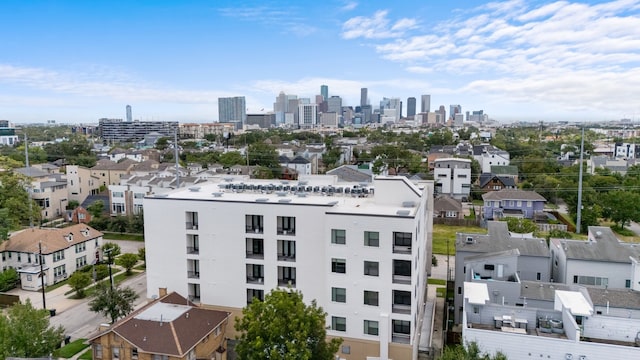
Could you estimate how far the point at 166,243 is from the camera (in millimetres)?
24641

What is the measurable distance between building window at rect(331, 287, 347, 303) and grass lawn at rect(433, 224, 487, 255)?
21919 mm

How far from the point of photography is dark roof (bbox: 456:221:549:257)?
27.2 metres

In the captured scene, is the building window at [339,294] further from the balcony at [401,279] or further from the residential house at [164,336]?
the residential house at [164,336]

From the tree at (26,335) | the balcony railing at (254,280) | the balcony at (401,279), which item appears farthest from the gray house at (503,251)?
the tree at (26,335)

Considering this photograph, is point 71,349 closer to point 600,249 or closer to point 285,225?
point 285,225

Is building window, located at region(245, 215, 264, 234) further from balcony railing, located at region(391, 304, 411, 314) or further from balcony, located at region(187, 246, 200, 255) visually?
balcony railing, located at region(391, 304, 411, 314)

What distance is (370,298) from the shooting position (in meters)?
21.6

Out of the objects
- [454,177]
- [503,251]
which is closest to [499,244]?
[503,251]

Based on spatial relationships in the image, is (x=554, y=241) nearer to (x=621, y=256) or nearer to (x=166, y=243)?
(x=621, y=256)

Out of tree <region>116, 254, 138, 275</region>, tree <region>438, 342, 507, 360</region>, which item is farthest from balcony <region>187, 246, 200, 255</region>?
tree <region>438, 342, 507, 360</region>

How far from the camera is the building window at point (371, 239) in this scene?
837 inches

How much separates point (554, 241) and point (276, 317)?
21674mm

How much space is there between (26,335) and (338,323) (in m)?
13.7

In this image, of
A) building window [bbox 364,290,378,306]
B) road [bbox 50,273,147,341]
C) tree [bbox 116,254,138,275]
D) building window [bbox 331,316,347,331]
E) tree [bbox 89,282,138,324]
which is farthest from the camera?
tree [bbox 116,254,138,275]
